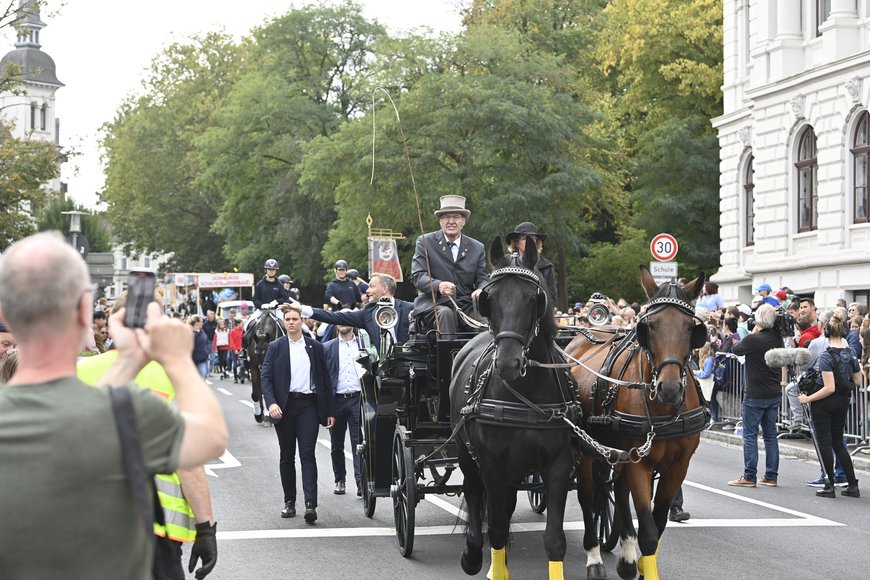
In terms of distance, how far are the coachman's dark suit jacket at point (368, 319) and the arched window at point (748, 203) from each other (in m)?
25.8

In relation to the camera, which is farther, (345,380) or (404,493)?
(345,380)

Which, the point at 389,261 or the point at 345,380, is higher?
the point at 389,261

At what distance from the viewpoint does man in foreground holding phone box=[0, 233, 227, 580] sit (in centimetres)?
295

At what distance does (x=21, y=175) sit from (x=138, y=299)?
1179 inches

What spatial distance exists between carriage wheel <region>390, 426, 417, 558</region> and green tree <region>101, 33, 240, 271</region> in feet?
189

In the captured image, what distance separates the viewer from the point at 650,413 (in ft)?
26.7

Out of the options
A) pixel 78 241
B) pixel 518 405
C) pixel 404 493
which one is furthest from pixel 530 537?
pixel 78 241

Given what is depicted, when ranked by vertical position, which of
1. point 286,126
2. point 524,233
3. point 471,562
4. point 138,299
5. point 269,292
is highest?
point 286,126

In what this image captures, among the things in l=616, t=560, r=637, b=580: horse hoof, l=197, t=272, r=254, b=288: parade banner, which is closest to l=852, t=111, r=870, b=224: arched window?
l=616, t=560, r=637, b=580: horse hoof

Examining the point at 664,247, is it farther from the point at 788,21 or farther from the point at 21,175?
the point at 21,175

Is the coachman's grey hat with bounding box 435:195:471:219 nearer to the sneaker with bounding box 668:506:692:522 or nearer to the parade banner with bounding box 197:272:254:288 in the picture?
the sneaker with bounding box 668:506:692:522

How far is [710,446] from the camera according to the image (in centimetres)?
1903

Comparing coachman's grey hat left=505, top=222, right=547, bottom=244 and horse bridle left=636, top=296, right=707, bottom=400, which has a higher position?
coachman's grey hat left=505, top=222, right=547, bottom=244

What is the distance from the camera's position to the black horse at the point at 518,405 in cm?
757
